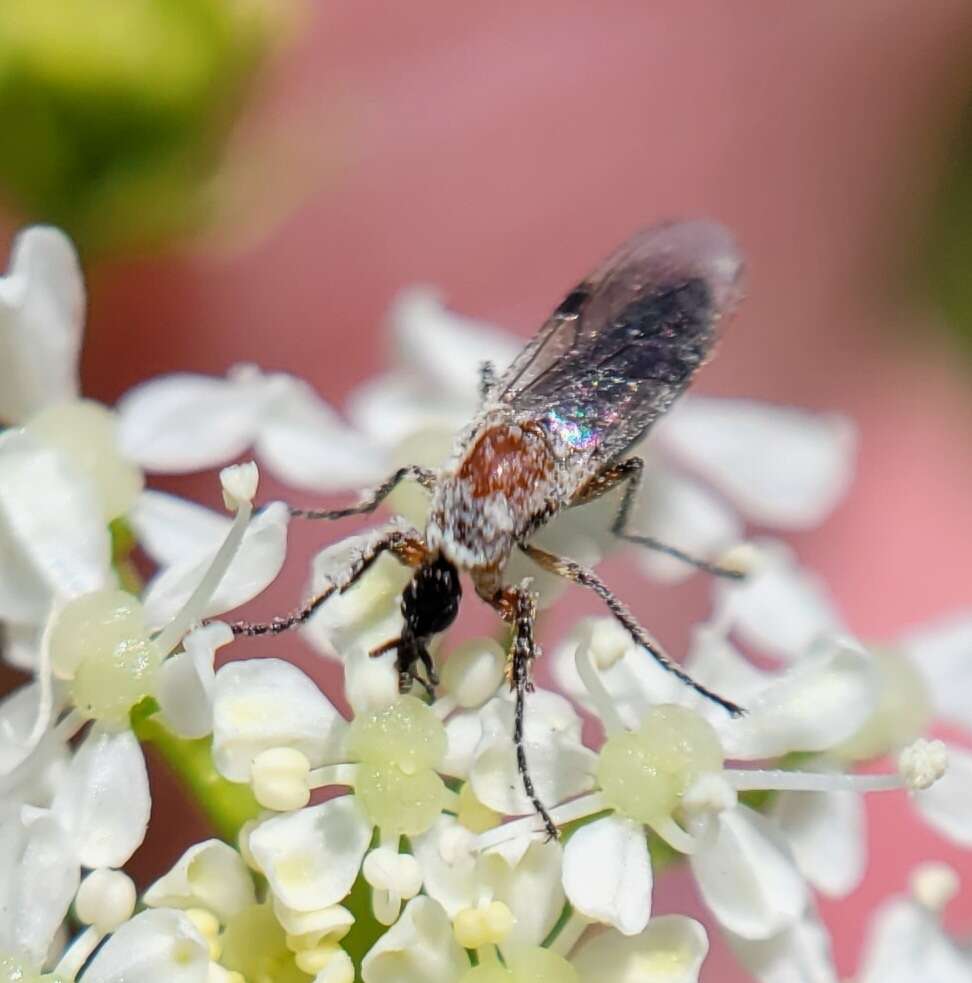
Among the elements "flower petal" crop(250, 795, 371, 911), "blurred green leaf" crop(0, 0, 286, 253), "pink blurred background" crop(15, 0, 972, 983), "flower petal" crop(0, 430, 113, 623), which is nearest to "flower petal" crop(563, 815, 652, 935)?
"flower petal" crop(250, 795, 371, 911)

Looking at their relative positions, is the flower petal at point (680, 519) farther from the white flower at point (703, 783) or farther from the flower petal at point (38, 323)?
the flower petal at point (38, 323)

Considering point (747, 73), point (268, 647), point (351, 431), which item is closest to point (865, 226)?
point (747, 73)

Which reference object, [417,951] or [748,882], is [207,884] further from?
[748,882]

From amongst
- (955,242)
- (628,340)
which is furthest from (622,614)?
(955,242)

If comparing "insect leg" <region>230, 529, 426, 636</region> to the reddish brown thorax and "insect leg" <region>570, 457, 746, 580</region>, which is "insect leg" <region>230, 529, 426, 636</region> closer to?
the reddish brown thorax

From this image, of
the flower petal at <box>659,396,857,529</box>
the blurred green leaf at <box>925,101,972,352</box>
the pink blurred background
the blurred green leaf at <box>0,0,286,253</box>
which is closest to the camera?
the flower petal at <box>659,396,857,529</box>
